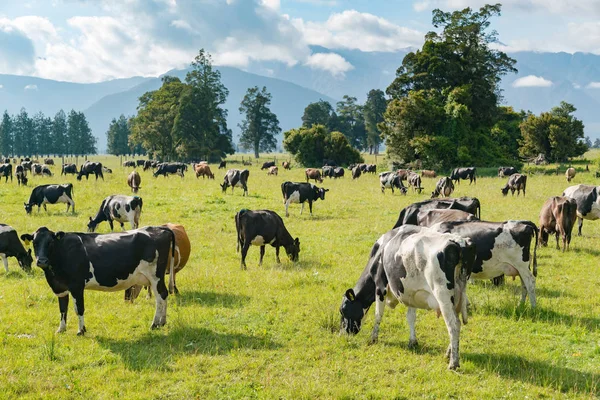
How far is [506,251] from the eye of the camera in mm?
9602

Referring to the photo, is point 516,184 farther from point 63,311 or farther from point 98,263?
point 63,311

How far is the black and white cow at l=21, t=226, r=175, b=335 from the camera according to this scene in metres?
8.36

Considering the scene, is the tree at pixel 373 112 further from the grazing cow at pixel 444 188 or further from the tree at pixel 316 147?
the grazing cow at pixel 444 188

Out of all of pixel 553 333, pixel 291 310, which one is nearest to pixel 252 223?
pixel 291 310

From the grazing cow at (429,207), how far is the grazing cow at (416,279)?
18.2 feet

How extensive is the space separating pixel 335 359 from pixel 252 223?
262 inches

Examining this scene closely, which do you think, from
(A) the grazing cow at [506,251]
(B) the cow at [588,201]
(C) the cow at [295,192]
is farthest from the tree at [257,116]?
(A) the grazing cow at [506,251]

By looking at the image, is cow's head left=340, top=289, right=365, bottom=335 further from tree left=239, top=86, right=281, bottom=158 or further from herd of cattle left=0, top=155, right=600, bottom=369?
tree left=239, top=86, right=281, bottom=158

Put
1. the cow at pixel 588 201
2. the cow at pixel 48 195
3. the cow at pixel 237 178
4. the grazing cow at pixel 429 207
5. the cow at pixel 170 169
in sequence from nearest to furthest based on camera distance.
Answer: the grazing cow at pixel 429 207
the cow at pixel 588 201
the cow at pixel 48 195
the cow at pixel 237 178
the cow at pixel 170 169

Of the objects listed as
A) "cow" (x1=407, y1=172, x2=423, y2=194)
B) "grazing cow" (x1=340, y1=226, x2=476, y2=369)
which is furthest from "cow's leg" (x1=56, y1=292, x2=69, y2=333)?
"cow" (x1=407, y1=172, x2=423, y2=194)

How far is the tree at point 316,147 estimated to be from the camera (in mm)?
69812

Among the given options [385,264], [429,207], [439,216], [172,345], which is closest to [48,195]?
[172,345]

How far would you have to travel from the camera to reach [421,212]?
13.4 meters

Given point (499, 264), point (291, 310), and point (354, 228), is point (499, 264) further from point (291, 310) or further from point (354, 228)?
point (354, 228)
